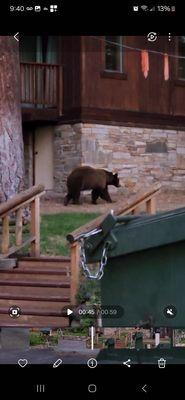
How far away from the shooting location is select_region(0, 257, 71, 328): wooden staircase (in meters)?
5.34

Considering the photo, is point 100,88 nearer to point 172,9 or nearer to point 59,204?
point 59,204

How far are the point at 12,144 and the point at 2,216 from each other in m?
2.34

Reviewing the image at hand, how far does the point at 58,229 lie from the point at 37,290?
129 inches

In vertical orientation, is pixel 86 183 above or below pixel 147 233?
above

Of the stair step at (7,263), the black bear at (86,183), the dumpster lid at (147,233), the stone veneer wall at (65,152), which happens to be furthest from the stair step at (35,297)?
the stone veneer wall at (65,152)

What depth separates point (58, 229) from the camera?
31.3ft

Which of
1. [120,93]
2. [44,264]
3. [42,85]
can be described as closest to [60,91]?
[42,85]

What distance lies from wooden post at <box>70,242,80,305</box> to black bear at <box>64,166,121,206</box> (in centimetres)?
708

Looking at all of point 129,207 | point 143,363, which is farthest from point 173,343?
point 129,207

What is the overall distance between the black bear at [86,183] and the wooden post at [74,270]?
279 inches

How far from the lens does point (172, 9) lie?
125 inches

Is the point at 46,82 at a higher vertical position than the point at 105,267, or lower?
higher

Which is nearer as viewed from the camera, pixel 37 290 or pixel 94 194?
pixel 37 290
